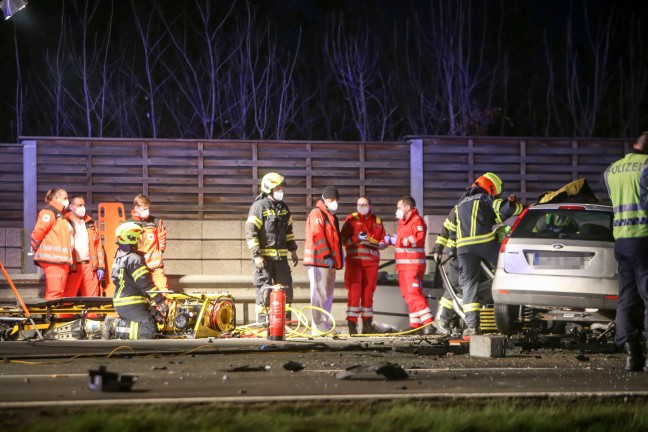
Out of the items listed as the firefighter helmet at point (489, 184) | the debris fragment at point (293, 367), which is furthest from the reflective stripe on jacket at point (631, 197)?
the firefighter helmet at point (489, 184)

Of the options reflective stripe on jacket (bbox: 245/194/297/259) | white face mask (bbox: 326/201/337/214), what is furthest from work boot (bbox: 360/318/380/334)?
white face mask (bbox: 326/201/337/214)

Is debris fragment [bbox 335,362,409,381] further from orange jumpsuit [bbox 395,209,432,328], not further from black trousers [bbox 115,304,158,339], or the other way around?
orange jumpsuit [bbox 395,209,432,328]

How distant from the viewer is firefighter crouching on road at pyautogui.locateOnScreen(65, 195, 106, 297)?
15414 millimetres

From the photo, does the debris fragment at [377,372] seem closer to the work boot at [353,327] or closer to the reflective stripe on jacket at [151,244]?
the work boot at [353,327]

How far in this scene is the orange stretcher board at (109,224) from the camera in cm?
1645

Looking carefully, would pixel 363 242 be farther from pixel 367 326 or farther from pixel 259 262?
pixel 259 262

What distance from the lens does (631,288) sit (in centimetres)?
903

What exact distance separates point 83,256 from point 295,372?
306 inches

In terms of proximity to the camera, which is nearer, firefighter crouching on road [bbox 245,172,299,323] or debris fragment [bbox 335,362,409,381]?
debris fragment [bbox 335,362,409,381]

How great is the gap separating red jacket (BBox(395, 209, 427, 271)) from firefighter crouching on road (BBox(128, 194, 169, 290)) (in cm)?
362

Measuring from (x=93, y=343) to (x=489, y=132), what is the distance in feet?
55.8

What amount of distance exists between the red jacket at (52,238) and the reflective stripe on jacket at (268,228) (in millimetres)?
2811

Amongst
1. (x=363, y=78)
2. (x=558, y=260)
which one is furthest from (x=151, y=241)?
(x=363, y=78)

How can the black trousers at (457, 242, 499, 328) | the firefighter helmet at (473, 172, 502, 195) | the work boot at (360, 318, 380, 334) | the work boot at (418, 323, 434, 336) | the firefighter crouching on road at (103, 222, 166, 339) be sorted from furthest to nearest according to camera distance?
the work boot at (360, 318, 380, 334)
the work boot at (418, 323, 434, 336)
the firefighter helmet at (473, 172, 502, 195)
the black trousers at (457, 242, 499, 328)
the firefighter crouching on road at (103, 222, 166, 339)
